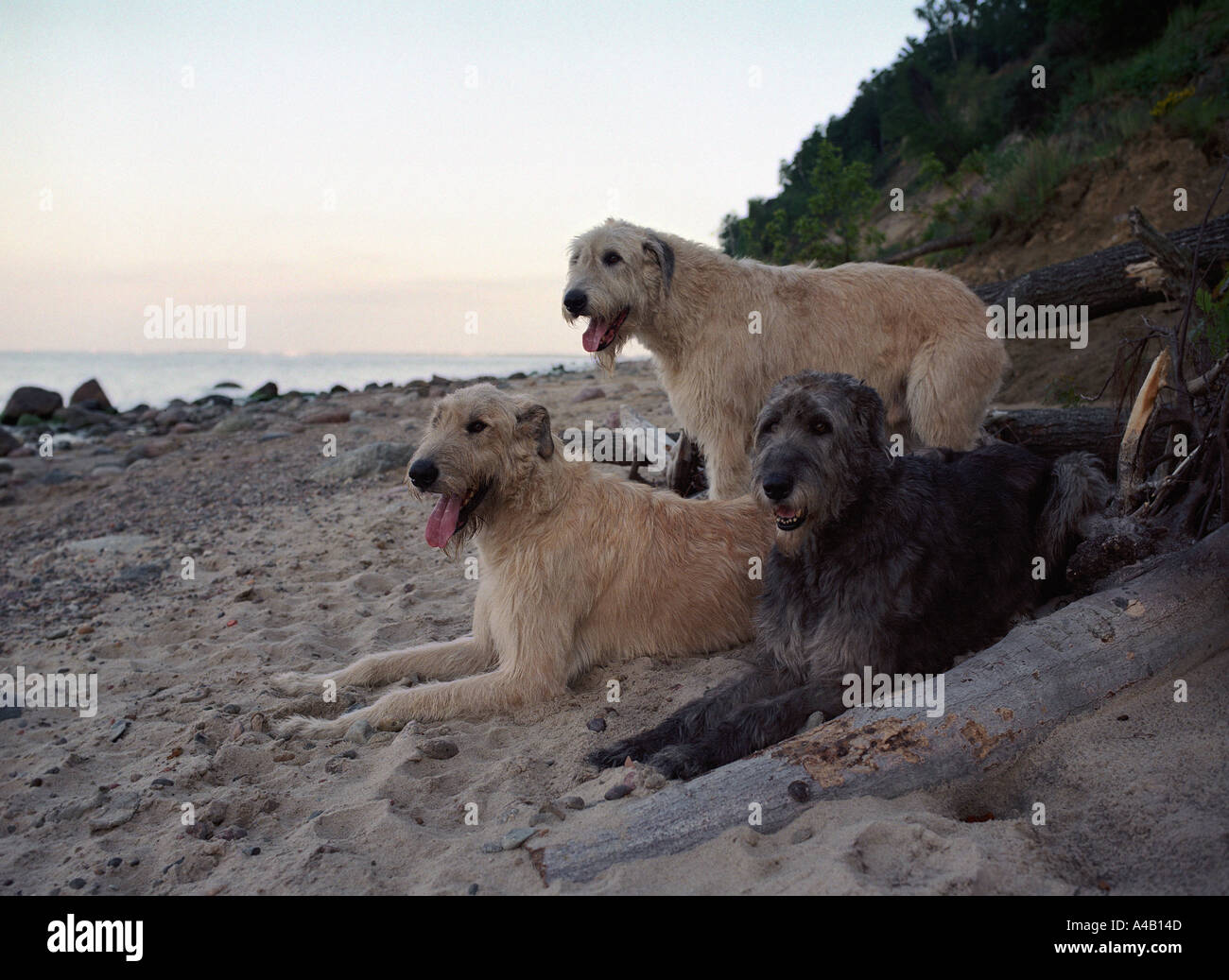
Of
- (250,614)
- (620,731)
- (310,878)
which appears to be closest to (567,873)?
(310,878)

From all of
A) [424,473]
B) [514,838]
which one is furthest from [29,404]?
[514,838]

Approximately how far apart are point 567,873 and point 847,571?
2098 mm

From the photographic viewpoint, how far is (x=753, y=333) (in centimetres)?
711

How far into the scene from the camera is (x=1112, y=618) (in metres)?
3.92

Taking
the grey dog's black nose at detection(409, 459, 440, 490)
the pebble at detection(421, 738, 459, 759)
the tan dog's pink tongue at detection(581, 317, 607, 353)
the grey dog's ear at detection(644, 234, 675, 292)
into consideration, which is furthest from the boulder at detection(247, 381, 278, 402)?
the pebble at detection(421, 738, 459, 759)

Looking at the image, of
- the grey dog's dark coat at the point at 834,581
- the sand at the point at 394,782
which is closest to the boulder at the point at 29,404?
the sand at the point at 394,782

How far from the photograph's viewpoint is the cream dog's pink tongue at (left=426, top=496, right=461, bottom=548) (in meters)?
5.23

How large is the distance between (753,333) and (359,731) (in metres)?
4.38

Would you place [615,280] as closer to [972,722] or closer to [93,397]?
[972,722]

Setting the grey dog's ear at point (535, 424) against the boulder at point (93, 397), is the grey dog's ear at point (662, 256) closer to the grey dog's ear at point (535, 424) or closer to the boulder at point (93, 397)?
the grey dog's ear at point (535, 424)

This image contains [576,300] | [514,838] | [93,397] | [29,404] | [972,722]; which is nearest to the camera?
[514,838]

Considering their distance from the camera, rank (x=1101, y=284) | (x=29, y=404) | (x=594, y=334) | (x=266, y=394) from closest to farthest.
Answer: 1. (x=594, y=334)
2. (x=1101, y=284)
3. (x=29, y=404)
4. (x=266, y=394)

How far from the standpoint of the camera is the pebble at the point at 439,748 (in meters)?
4.60

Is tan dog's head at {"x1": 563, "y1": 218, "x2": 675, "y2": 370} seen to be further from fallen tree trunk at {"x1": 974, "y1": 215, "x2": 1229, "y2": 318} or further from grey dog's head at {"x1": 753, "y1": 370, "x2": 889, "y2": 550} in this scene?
fallen tree trunk at {"x1": 974, "y1": 215, "x2": 1229, "y2": 318}
